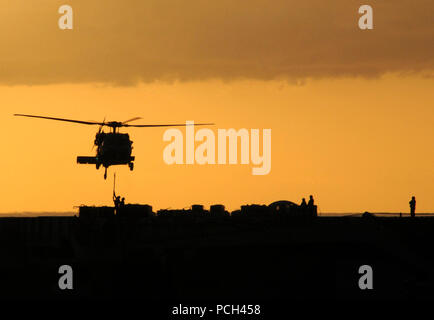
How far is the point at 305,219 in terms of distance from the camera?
7719 centimetres

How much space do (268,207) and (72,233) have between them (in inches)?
849

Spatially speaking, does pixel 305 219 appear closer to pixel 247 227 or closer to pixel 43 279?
pixel 247 227

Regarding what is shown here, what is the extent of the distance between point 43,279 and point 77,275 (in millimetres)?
5678
